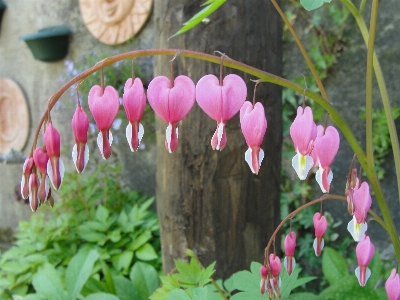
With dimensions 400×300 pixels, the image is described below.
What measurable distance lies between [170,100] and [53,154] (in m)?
0.18

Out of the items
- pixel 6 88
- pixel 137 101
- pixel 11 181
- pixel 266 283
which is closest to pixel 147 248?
pixel 266 283

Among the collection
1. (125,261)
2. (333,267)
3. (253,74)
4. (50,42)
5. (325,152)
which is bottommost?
(125,261)

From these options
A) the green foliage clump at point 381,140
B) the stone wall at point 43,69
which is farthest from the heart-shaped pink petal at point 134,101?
the stone wall at point 43,69

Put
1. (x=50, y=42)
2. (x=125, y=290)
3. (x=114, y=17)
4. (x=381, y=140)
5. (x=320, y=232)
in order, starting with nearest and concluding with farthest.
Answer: (x=320, y=232) < (x=125, y=290) < (x=381, y=140) < (x=114, y=17) < (x=50, y=42)

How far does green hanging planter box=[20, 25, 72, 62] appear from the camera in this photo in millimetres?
3299

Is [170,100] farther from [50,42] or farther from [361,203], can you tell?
[50,42]

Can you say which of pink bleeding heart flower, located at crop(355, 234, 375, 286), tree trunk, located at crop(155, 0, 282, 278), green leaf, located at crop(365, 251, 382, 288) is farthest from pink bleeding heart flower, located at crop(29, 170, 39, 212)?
green leaf, located at crop(365, 251, 382, 288)

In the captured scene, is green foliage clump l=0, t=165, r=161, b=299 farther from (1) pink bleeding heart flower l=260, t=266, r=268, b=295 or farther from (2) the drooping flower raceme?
(2) the drooping flower raceme

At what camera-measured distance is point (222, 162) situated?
4.40 feet

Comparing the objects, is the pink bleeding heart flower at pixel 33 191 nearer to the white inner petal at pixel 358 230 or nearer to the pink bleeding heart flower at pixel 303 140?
the pink bleeding heart flower at pixel 303 140

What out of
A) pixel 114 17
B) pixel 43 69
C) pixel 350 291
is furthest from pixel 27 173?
pixel 43 69

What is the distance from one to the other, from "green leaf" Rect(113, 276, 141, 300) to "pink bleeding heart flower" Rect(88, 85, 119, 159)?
1.16m

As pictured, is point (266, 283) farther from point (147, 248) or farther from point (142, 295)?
point (147, 248)

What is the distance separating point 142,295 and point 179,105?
122 centimetres
